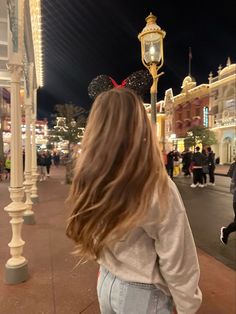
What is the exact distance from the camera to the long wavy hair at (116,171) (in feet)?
4.08

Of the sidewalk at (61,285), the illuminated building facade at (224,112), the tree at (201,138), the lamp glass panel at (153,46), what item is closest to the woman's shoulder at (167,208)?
the sidewalk at (61,285)

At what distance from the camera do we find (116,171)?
1.27 meters

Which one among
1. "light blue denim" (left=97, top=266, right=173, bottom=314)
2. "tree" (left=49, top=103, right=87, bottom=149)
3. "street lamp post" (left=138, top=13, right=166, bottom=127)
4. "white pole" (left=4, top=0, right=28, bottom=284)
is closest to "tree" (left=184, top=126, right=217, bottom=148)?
"tree" (left=49, top=103, right=87, bottom=149)

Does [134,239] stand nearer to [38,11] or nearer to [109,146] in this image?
[109,146]

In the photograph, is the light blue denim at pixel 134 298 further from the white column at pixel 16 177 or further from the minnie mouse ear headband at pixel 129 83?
the white column at pixel 16 177

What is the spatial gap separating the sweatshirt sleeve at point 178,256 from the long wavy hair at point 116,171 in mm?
86

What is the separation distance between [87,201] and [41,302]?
2.43 metres

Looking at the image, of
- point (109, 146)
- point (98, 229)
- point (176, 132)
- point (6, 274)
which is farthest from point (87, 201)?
point (176, 132)

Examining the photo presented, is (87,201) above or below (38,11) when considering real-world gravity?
below

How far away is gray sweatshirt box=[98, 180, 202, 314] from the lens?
1234mm

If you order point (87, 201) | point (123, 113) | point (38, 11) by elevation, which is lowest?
point (87, 201)

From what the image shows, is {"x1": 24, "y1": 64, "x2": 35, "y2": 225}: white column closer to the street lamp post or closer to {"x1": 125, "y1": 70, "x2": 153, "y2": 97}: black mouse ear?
the street lamp post

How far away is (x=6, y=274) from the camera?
3.65 metres

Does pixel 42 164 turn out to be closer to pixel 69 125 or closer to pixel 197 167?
pixel 69 125
